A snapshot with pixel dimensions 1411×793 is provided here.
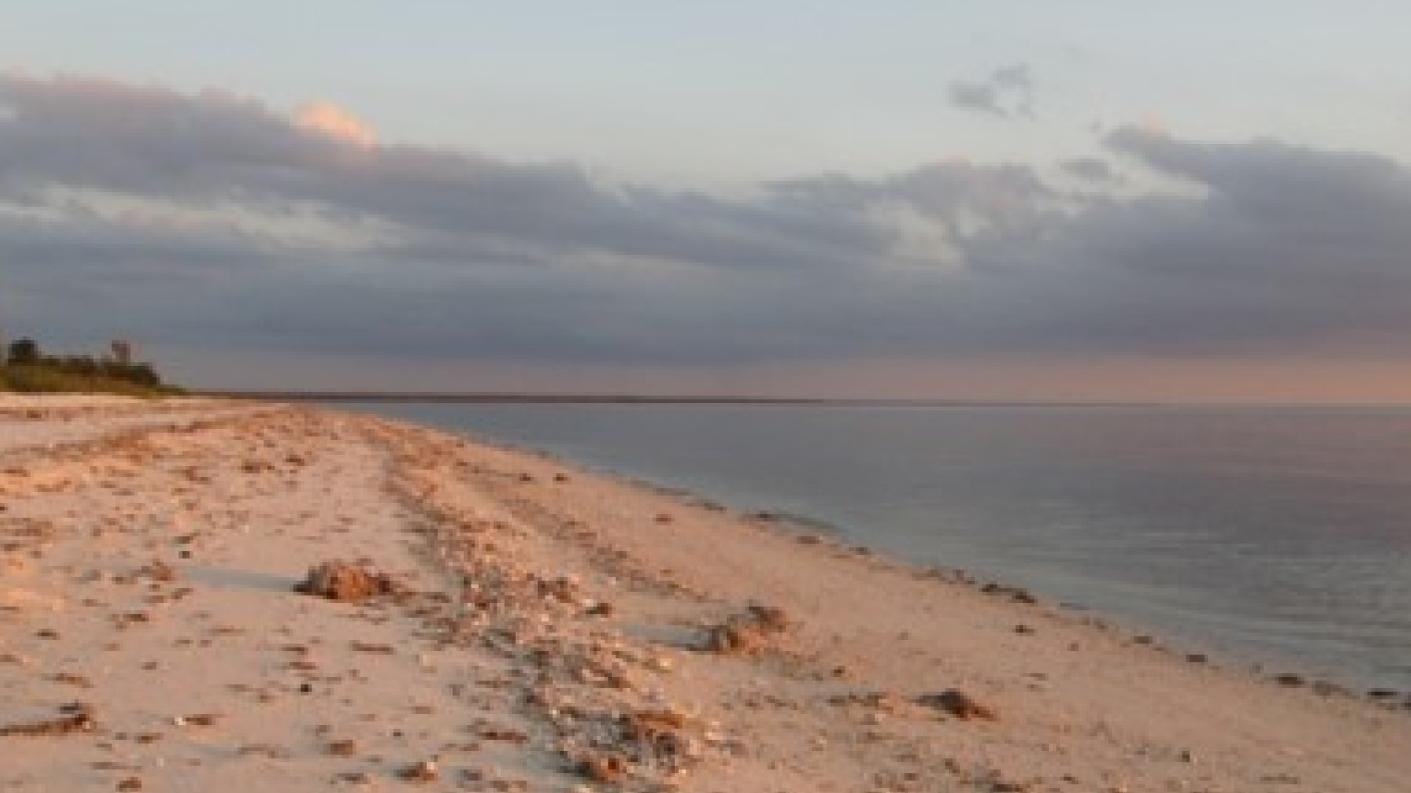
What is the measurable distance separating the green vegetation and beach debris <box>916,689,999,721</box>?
76.1 m

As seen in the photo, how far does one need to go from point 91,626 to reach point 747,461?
7827cm

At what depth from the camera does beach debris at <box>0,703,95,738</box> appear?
931cm

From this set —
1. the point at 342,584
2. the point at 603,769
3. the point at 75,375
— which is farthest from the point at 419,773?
the point at 75,375

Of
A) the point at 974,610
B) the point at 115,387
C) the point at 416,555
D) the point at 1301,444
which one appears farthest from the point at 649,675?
the point at 1301,444

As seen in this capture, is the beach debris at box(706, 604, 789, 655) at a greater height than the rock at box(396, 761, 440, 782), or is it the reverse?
the rock at box(396, 761, 440, 782)

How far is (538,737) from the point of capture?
33.9 feet

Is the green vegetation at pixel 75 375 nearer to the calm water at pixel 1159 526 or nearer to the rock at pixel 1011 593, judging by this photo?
the calm water at pixel 1159 526

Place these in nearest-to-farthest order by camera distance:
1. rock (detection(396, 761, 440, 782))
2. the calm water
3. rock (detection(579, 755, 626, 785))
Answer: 1. rock (detection(396, 761, 440, 782))
2. rock (detection(579, 755, 626, 785))
3. the calm water

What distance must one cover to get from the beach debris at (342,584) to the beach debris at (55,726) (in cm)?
555

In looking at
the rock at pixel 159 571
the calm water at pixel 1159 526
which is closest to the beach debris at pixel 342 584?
the rock at pixel 159 571

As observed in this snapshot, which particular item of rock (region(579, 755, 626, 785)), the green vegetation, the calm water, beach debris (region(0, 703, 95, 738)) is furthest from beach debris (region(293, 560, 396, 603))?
the green vegetation

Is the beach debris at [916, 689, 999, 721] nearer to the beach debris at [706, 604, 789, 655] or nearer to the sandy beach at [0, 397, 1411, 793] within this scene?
the sandy beach at [0, 397, 1411, 793]

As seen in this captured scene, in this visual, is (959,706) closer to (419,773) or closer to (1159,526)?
(419,773)

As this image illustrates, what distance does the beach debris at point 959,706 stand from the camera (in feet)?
44.8
